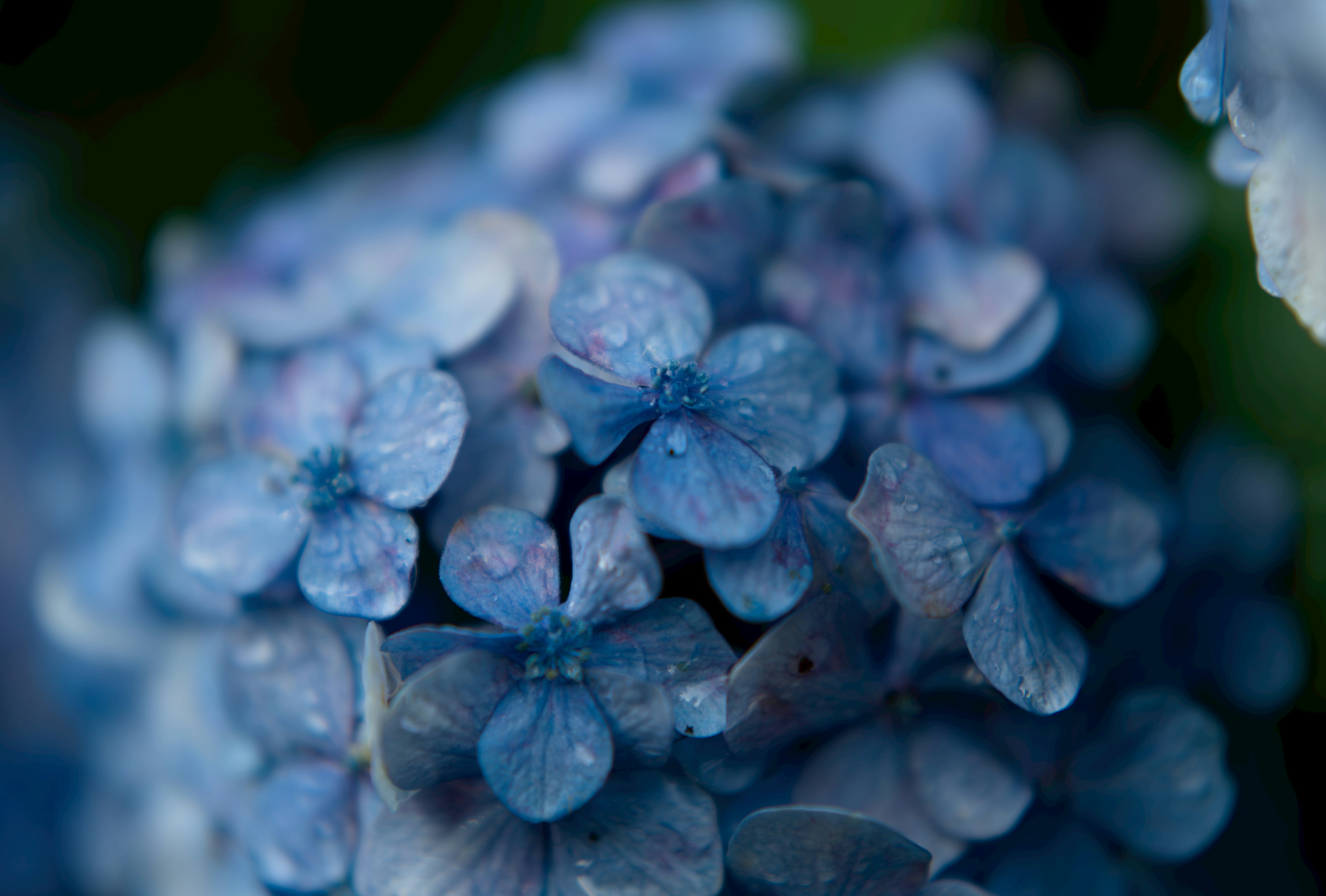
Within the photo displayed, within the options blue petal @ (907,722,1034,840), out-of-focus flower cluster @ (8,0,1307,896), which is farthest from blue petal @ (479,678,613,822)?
blue petal @ (907,722,1034,840)

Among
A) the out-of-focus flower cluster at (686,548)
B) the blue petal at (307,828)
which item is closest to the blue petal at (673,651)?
the out-of-focus flower cluster at (686,548)

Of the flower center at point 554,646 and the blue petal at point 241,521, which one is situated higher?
the flower center at point 554,646

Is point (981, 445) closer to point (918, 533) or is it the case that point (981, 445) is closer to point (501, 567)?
point (918, 533)

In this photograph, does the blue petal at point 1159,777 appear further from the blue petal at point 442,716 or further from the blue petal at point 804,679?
the blue petal at point 442,716

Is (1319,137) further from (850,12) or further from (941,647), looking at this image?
(850,12)

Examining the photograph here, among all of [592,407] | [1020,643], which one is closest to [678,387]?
[592,407]

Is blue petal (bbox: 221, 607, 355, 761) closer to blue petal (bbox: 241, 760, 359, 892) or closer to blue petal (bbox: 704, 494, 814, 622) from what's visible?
blue petal (bbox: 241, 760, 359, 892)
